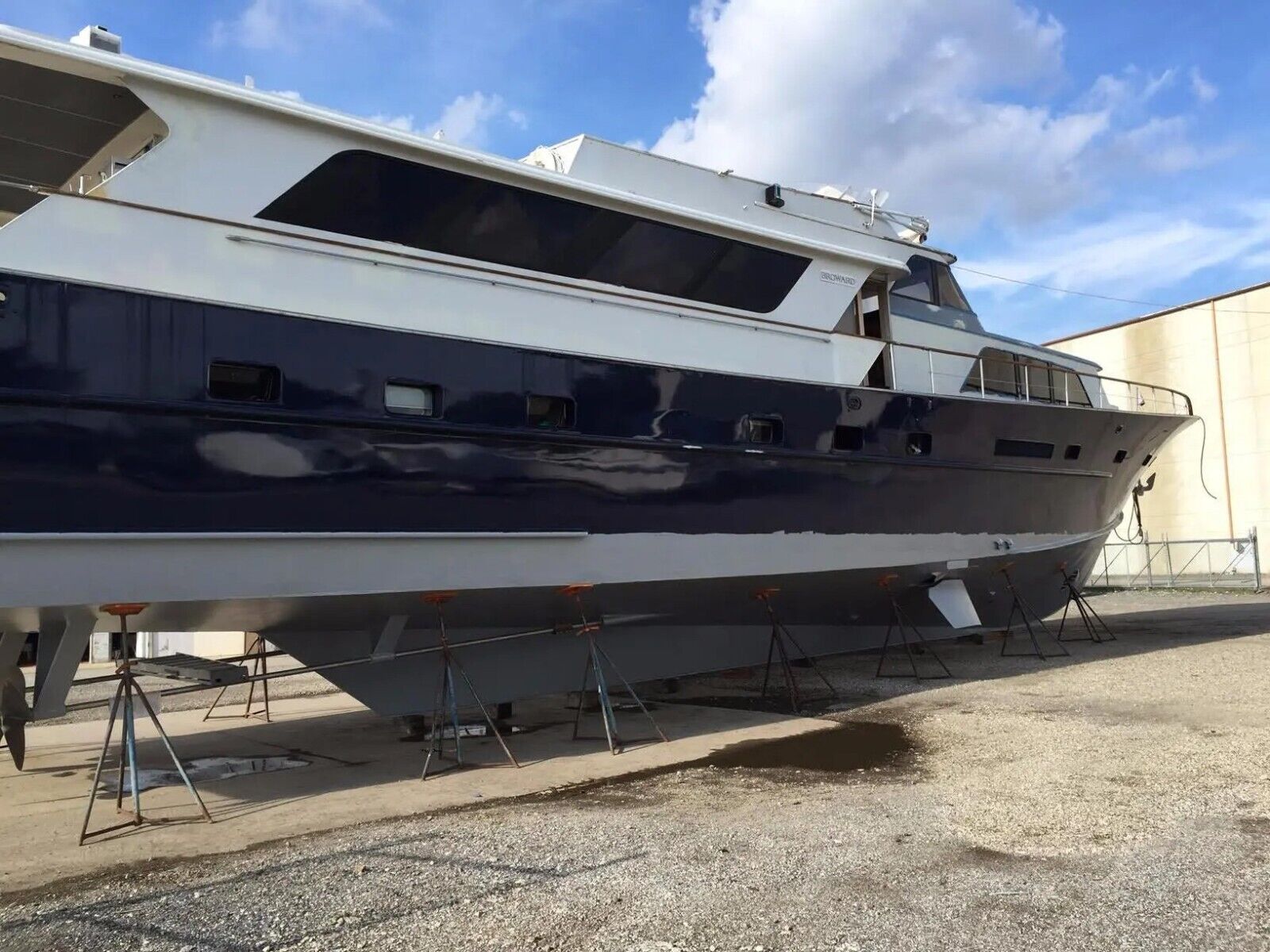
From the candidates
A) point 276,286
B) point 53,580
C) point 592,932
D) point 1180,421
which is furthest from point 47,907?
point 1180,421

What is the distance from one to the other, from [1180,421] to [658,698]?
653cm

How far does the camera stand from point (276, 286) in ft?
16.8

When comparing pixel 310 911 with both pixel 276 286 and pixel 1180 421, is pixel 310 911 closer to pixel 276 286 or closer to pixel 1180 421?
pixel 276 286

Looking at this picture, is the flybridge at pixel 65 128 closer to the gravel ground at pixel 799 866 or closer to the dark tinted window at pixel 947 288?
the gravel ground at pixel 799 866

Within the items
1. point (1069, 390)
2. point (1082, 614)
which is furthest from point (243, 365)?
point (1082, 614)

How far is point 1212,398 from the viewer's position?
2245 centimetres

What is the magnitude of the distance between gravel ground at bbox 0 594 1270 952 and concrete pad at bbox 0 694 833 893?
312mm

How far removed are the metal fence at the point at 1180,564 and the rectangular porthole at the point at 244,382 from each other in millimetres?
18836

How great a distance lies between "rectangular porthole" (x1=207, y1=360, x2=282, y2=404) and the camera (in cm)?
482

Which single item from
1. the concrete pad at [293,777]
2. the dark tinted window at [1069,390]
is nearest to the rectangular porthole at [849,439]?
the concrete pad at [293,777]

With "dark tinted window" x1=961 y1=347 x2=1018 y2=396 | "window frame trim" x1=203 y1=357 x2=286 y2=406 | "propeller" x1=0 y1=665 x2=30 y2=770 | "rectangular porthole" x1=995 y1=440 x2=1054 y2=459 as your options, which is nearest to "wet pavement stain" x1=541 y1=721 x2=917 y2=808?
"window frame trim" x1=203 y1=357 x2=286 y2=406

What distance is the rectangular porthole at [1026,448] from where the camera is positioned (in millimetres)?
8438

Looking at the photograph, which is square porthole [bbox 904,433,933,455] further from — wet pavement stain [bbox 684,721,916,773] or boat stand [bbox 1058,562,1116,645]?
boat stand [bbox 1058,562,1116,645]

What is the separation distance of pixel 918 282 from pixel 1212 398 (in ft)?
57.2
